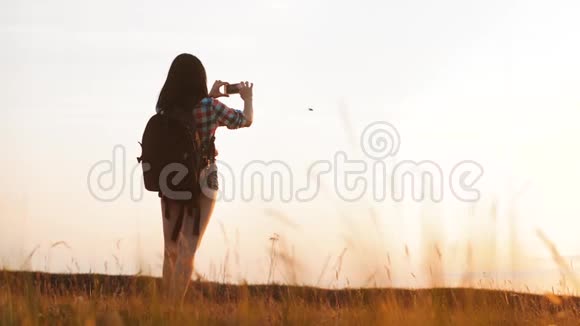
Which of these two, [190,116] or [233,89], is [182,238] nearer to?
[190,116]

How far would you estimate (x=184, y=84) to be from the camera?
6.87 meters

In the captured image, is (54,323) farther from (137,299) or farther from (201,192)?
(201,192)

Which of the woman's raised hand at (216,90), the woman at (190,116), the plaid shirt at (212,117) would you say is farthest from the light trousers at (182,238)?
the woman's raised hand at (216,90)

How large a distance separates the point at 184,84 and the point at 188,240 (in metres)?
1.36

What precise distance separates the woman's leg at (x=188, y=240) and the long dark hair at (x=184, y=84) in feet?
2.78

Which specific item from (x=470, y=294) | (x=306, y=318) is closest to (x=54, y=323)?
(x=306, y=318)

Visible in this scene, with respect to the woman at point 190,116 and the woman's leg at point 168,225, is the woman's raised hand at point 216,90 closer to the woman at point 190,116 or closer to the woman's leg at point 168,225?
the woman at point 190,116

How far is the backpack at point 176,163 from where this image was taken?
6.72m

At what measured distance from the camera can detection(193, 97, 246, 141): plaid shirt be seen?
6.82 meters

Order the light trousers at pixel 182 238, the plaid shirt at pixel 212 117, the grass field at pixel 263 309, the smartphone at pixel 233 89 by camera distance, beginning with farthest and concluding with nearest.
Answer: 1. the smartphone at pixel 233 89
2. the plaid shirt at pixel 212 117
3. the light trousers at pixel 182 238
4. the grass field at pixel 263 309

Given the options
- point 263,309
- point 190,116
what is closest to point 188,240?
point 190,116

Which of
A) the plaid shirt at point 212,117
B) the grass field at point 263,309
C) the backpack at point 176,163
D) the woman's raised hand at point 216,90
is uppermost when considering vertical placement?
the woman's raised hand at point 216,90

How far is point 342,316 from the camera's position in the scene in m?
5.15

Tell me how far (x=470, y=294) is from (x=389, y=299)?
49cm
